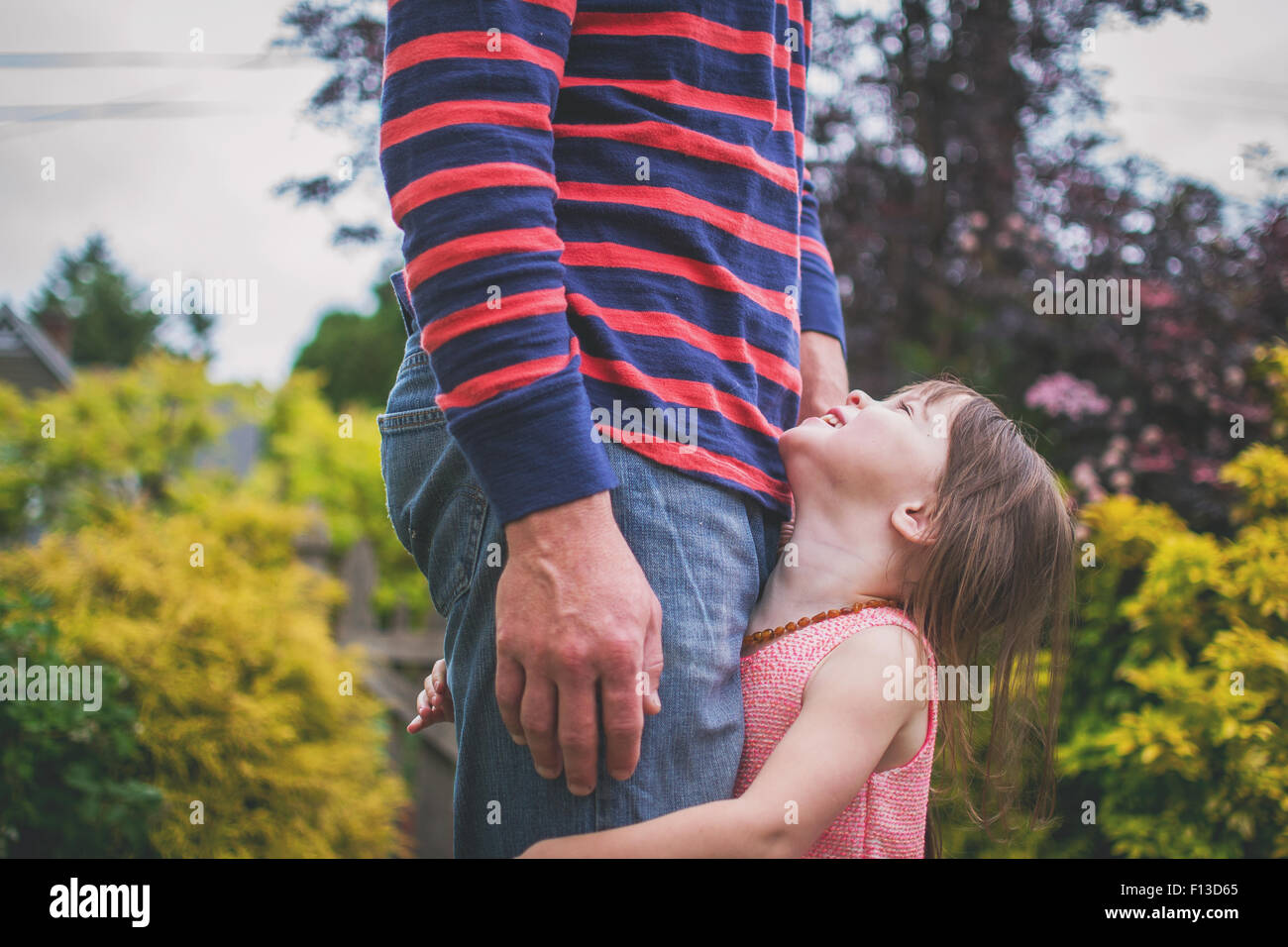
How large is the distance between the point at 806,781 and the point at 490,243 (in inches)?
26.3

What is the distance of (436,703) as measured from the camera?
130 cm

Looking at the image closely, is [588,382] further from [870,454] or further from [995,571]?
[995,571]

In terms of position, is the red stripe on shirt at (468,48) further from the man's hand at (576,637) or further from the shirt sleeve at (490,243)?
the man's hand at (576,637)

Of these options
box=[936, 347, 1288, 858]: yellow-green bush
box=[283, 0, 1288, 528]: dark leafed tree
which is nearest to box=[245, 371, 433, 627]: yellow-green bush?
box=[283, 0, 1288, 528]: dark leafed tree

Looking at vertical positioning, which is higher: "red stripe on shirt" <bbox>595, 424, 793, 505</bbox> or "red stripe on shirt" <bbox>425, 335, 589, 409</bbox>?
"red stripe on shirt" <bbox>425, 335, 589, 409</bbox>

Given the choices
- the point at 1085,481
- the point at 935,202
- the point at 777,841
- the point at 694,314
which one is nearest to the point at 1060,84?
the point at 935,202

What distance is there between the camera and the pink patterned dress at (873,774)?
3.70 ft

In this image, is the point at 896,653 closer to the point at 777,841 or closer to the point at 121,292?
the point at 777,841

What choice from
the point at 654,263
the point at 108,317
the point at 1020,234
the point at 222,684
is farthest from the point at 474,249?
the point at 108,317

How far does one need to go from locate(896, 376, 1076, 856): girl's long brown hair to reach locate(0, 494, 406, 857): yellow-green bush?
9.03 feet

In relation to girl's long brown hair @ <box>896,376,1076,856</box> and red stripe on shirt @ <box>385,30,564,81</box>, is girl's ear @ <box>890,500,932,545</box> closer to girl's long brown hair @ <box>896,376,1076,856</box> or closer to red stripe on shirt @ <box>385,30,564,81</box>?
girl's long brown hair @ <box>896,376,1076,856</box>

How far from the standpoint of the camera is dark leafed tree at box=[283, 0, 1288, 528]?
13.1 ft

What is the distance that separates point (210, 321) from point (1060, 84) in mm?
29685

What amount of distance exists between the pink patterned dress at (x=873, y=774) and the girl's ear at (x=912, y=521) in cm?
11
